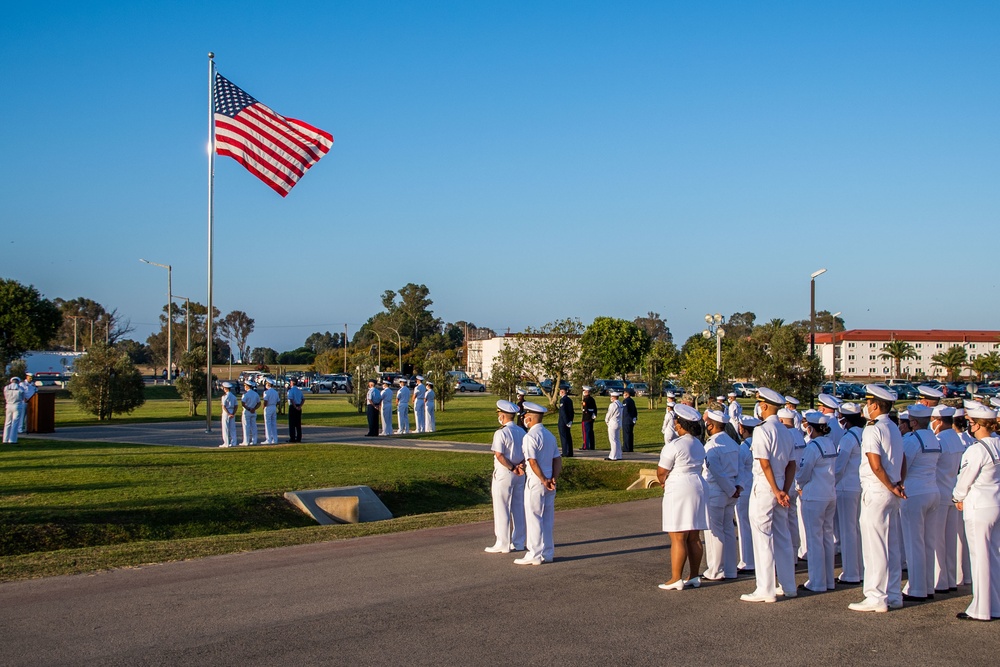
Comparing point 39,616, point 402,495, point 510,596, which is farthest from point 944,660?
point 402,495

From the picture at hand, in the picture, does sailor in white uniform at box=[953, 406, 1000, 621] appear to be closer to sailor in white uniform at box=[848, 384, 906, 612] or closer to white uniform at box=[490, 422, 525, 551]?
sailor in white uniform at box=[848, 384, 906, 612]

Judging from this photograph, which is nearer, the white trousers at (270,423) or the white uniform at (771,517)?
the white uniform at (771,517)

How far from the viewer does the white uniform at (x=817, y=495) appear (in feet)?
28.9

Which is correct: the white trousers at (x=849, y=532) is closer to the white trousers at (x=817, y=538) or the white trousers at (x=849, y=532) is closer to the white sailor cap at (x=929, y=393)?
the white trousers at (x=817, y=538)

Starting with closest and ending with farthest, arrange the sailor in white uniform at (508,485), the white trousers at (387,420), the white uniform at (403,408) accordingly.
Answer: the sailor in white uniform at (508,485) → the white trousers at (387,420) → the white uniform at (403,408)

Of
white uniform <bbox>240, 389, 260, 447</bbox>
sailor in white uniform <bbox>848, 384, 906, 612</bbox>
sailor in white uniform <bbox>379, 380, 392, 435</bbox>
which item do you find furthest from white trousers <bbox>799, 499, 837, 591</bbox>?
sailor in white uniform <bbox>379, 380, 392, 435</bbox>

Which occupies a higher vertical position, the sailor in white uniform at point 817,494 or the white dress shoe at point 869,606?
the sailor in white uniform at point 817,494

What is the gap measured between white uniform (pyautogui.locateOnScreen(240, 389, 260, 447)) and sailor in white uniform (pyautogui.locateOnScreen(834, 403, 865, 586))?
18.4 m

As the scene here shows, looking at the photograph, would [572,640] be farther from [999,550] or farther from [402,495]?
[402,495]

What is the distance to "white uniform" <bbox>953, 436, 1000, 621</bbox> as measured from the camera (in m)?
7.71

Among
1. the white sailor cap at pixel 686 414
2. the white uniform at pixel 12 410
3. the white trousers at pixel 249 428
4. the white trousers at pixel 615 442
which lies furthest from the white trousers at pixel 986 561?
the white uniform at pixel 12 410

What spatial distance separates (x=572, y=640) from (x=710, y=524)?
2.52 m

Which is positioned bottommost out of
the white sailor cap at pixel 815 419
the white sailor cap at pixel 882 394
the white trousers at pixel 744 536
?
the white trousers at pixel 744 536

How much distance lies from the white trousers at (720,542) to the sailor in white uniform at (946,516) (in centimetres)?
194
